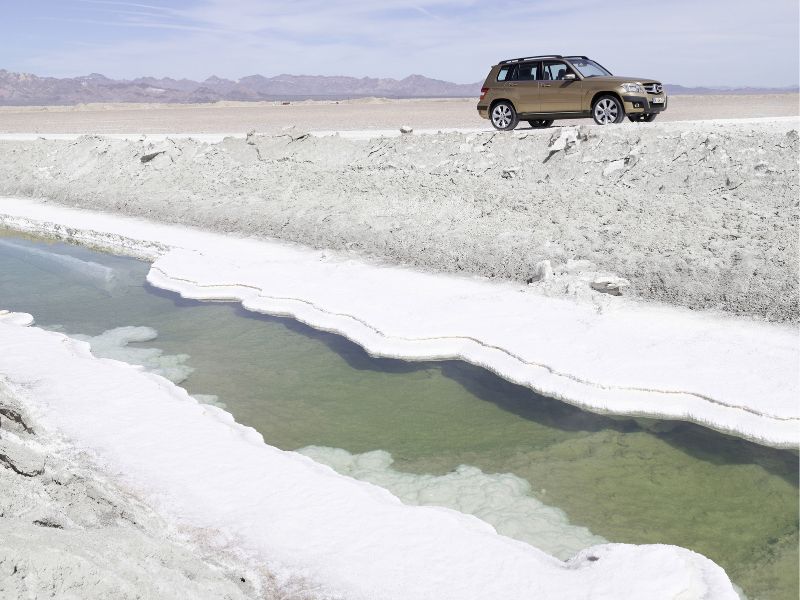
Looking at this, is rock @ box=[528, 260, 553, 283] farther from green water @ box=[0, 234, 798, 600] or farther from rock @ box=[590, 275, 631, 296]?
green water @ box=[0, 234, 798, 600]

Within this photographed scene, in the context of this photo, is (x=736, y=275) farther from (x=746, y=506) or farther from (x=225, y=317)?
(x=225, y=317)

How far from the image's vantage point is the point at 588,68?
17.5 metres

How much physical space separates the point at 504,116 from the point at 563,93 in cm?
184

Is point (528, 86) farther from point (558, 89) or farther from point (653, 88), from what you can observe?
point (653, 88)

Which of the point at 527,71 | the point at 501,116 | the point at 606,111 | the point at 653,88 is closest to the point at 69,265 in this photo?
the point at 501,116

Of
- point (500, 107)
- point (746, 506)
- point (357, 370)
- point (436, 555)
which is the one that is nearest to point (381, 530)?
point (436, 555)

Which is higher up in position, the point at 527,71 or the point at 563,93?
the point at 527,71

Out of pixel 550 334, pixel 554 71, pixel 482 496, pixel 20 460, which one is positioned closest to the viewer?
pixel 20 460

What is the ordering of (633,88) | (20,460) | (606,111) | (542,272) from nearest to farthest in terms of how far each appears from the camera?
(20,460)
(542,272)
(633,88)
(606,111)

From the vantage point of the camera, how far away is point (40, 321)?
11141mm

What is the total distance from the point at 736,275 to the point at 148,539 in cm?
809

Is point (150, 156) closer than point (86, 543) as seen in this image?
No

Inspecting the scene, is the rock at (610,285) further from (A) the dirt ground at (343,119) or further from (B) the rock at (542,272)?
(A) the dirt ground at (343,119)

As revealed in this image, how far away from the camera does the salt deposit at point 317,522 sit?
4473mm
